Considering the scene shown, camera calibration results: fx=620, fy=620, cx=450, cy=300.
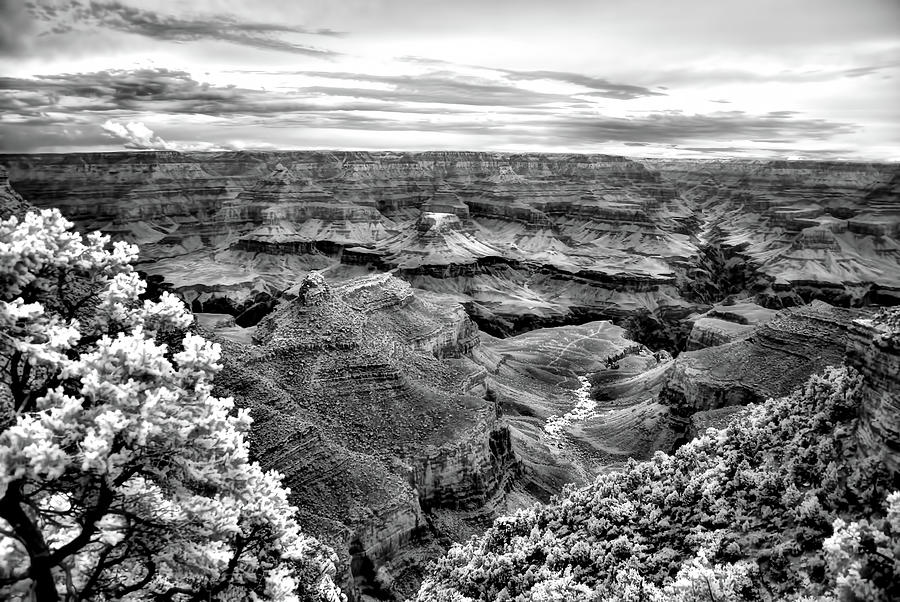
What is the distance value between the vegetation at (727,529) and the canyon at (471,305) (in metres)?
Result: 1.91

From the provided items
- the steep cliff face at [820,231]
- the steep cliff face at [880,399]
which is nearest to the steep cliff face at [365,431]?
the steep cliff face at [880,399]

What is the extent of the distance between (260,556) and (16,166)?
160446 millimetres

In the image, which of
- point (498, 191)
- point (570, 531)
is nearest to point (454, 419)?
point (570, 531)

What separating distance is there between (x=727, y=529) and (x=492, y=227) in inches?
5485

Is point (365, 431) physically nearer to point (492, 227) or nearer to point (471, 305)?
point (471, 305)

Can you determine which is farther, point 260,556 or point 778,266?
point 778,266

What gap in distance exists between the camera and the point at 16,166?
13588cm

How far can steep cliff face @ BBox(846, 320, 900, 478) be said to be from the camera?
1239 centimetres

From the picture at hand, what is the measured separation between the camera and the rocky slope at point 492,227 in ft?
334

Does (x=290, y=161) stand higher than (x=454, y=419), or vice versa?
(x=454, y=419)

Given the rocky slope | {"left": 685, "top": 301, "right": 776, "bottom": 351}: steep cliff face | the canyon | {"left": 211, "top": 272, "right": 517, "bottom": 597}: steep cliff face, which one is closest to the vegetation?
the canyon

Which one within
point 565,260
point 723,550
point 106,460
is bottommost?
point 565,260

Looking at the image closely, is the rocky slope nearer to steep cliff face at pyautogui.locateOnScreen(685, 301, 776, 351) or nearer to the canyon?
the canyon

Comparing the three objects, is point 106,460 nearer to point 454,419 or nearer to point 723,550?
point 723,550
